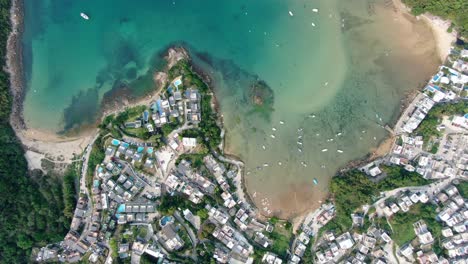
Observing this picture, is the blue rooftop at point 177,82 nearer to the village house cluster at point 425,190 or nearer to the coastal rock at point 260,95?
the coastal rock at point 260,95

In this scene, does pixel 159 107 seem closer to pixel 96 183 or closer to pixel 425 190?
pixel 96 183

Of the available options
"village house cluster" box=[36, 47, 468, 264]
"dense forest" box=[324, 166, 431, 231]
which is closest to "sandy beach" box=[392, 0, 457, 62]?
"village house cluster" box=[36, 47, 468, 264]

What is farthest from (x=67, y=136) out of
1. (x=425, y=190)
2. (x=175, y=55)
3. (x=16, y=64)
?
(x=425, y=190)

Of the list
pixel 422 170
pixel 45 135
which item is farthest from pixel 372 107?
pixel 45 135

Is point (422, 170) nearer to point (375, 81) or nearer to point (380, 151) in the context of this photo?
point (380, 151)

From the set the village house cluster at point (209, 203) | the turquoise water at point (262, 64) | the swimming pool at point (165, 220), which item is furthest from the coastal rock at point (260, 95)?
the swimming pool at point (165, 220)
